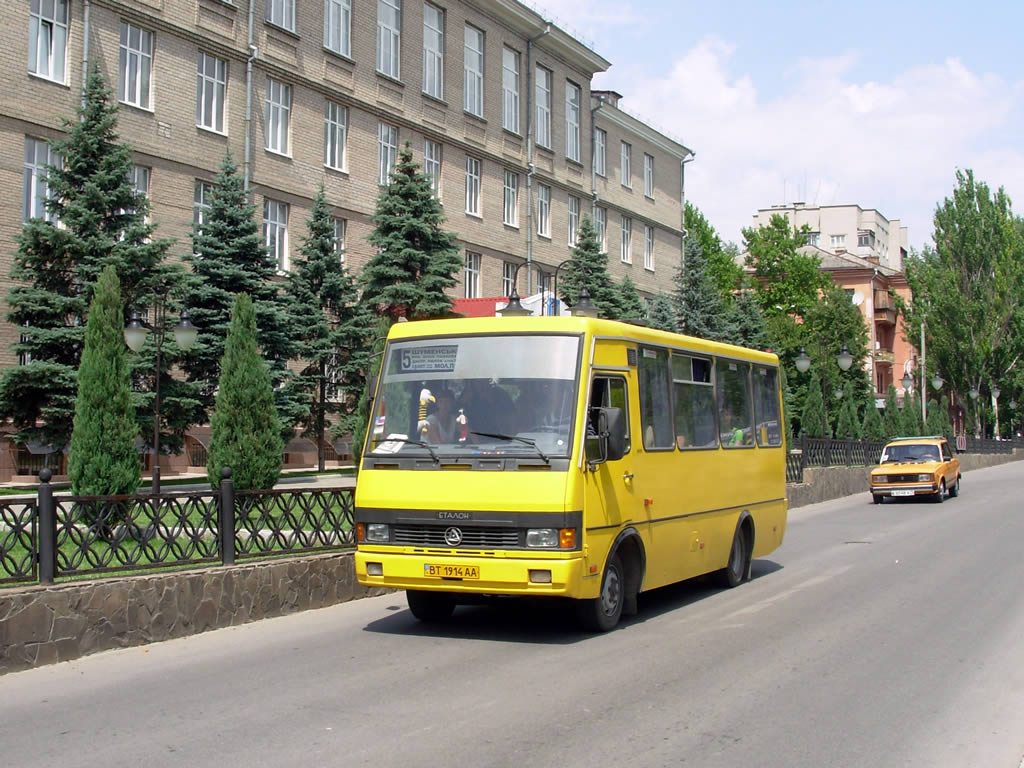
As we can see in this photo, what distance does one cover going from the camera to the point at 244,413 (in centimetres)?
1814

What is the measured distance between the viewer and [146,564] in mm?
9891

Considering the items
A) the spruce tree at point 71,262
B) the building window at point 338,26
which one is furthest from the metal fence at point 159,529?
the building window at point 338,26

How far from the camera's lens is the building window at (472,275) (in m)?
42.6

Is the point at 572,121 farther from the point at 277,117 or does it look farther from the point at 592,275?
the point at 277,117

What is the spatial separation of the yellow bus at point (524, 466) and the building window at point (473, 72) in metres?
32.9

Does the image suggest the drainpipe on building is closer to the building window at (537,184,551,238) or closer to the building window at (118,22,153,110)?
the building window at (537,184,551,238)

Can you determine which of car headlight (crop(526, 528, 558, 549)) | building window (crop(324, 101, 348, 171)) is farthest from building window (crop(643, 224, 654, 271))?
car headlight (crop(526, 528, 558, 549))

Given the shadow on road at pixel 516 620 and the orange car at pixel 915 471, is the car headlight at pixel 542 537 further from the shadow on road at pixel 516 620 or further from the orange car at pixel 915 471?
the orange car at pixel 915 471

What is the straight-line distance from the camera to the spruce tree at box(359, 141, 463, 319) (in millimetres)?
29203

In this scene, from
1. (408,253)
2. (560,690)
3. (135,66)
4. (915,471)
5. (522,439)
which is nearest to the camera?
(560,690)

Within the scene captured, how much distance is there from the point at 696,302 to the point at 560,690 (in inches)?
1617

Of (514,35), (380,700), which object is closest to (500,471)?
(380,700)

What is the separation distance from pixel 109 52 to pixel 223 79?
4163 mm

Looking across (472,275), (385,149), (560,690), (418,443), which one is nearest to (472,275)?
(472,275)
